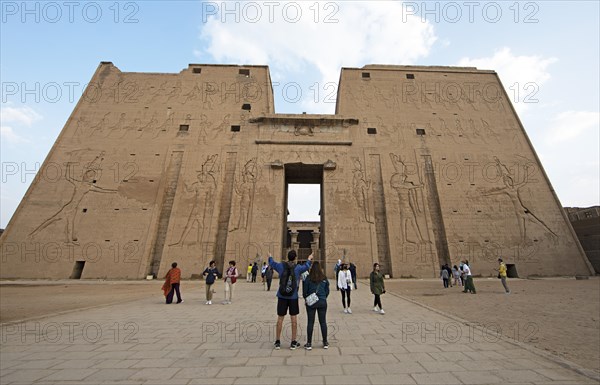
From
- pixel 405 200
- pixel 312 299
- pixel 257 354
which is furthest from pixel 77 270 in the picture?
pixel 405 200

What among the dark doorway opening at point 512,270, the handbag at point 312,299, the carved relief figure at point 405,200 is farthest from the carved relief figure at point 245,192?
the dark doorway opening at point 512,270

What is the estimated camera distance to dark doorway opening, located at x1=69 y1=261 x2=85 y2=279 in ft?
53.2

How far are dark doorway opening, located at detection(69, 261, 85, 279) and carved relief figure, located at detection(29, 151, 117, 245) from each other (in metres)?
1.22

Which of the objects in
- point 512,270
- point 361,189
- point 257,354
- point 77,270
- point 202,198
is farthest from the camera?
point 361,189

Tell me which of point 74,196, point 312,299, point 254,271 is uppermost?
point 74,196

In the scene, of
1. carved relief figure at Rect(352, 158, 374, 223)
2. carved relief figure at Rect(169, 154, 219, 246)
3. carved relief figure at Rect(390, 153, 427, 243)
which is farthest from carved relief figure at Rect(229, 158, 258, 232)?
carved relief figure at Rect(390, 153, 427, 243)

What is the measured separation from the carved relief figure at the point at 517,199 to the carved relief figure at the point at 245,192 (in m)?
16.0

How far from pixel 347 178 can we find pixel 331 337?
15.4 m

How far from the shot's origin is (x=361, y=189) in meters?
19.3

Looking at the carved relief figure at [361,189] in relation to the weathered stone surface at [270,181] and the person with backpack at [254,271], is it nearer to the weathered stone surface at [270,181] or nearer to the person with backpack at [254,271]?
the weathered stone surface at [270,181]

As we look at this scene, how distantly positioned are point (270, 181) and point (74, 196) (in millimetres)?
12582

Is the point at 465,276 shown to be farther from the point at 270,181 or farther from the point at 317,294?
the point at 270,181

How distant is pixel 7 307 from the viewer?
26.1ft

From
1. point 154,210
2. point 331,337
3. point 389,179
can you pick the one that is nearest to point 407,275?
point 389,179
